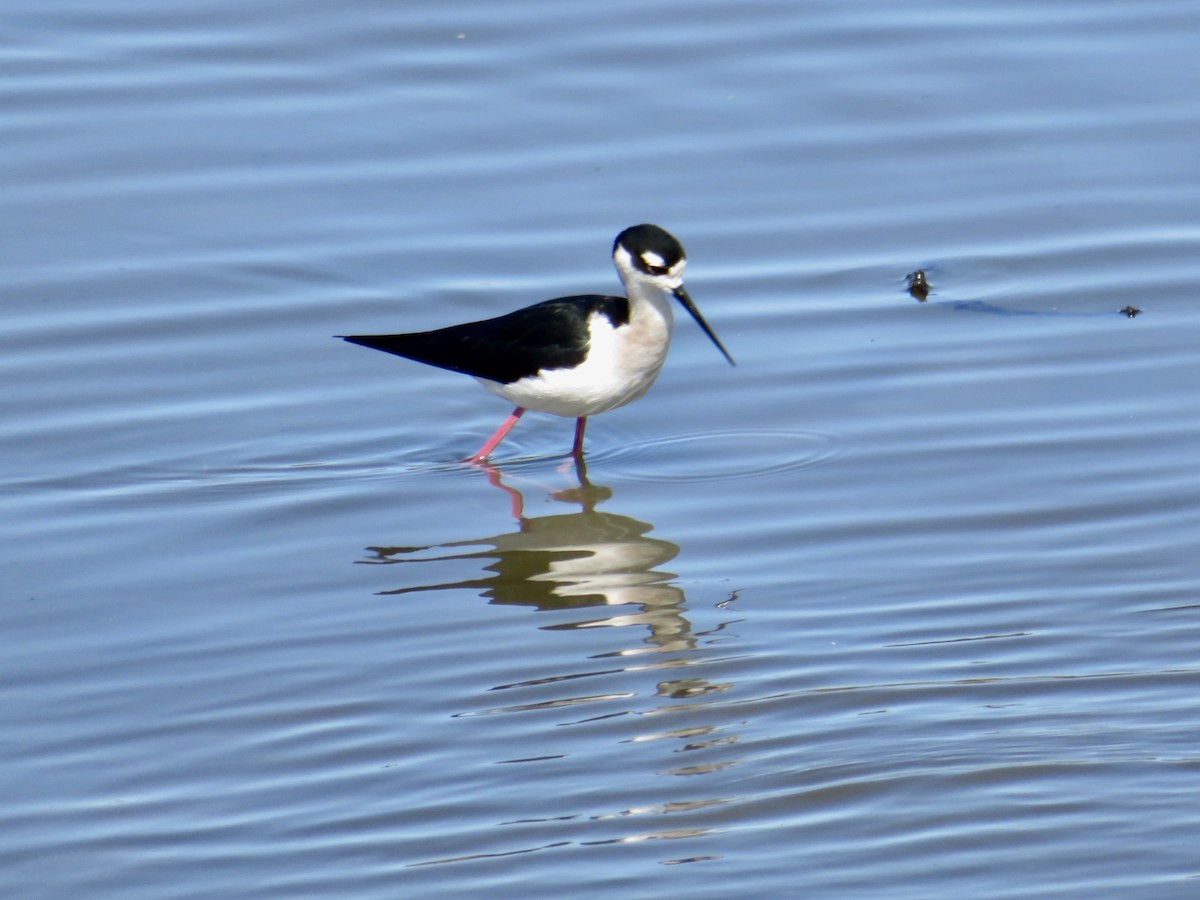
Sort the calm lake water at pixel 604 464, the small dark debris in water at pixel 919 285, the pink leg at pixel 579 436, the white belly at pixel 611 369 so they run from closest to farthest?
the calm lake water at pixel 604 464
the white belly at pixel 611 369
the pink leg at pixel 579 436
the small dark debris in water at pixel 919 285

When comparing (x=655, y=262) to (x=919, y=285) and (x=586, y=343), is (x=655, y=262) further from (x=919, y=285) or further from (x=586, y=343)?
(x=919, y=285)

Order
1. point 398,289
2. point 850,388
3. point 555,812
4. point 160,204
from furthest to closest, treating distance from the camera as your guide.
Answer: point 160,204, point 398,289, point 850,388, point 555,812

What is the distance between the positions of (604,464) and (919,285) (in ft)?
6.27

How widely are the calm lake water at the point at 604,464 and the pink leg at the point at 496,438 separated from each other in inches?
4.1

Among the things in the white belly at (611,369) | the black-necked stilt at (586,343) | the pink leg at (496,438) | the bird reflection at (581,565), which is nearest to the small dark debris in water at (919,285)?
the black-necked stilt at (586,343)

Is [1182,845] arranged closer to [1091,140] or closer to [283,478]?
[283,478]

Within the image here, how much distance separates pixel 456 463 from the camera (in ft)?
23.2

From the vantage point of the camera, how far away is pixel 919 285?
8172 mm

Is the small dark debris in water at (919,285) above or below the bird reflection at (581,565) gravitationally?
above

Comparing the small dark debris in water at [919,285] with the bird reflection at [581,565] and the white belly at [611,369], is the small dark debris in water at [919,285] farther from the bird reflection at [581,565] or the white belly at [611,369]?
the bird reflection at [581,565]

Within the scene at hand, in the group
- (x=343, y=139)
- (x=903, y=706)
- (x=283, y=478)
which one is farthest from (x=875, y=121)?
(x=903, y=706)

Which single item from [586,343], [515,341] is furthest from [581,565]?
[515,341]

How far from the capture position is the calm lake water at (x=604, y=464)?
443 cm

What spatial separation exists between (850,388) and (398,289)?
214cm
